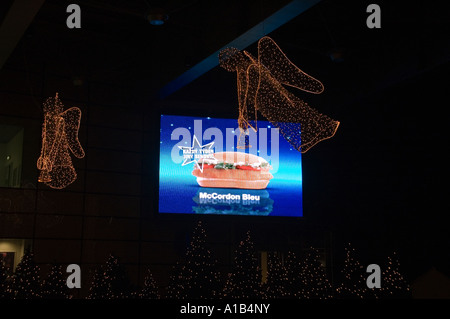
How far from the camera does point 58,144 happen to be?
404 inches

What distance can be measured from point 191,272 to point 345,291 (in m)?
2.38

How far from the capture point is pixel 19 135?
1045 centimetres

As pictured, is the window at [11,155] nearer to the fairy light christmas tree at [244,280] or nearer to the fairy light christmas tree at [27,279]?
the fairy light christmas tree at [27,279]

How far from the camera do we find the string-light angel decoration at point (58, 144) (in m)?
10.2

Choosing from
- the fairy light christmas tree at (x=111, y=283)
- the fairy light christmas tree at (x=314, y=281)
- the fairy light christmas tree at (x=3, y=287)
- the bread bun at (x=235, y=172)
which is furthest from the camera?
the bread bun at (x=235, y=172)

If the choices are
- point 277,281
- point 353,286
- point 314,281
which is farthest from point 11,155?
point 353,286

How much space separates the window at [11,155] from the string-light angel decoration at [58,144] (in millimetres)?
422

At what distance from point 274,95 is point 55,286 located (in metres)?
4.54

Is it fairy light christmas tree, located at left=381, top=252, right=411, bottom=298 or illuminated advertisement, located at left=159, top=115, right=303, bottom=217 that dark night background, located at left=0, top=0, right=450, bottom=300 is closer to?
illuminated advertisement, located at left=159, top=115, right=303, bottom=217

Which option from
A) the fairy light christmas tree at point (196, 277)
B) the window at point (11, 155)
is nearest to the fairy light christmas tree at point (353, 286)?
the fairy light christmas tree at point (196, 277)

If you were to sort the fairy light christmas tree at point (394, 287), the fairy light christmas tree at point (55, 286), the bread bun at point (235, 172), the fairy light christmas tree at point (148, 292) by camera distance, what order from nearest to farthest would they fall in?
the fairy light christmas tree at point (394, 287), the fairy light christmas tree at point (55, 286), the fairy light christmas tree at point (148, 292), the bread bun at point (235, 172)

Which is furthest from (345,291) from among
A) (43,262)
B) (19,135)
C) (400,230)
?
(19,135)

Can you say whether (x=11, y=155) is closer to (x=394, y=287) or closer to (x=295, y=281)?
(x=295, y=281)

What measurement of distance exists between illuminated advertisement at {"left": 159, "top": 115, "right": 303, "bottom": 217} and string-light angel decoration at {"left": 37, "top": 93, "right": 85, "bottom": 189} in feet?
4.95
